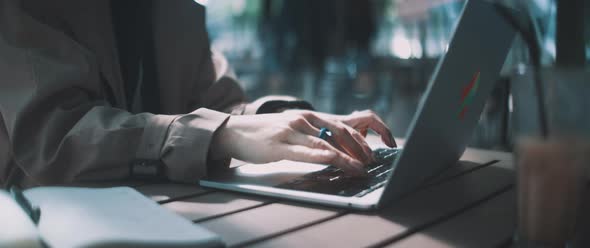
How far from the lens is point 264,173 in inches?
30.8

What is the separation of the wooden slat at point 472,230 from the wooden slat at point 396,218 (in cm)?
2

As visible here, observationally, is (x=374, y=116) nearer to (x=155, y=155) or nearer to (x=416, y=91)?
(x=155, y=155)

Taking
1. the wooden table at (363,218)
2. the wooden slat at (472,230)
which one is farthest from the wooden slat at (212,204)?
the wooden slat at (472,230)

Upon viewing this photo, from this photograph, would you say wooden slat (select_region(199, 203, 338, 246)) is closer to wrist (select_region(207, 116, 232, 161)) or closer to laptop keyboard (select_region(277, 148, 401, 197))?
laptop keyboard (select_region(277, 148, 401, 197))

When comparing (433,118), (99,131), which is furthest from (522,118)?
(99,131)

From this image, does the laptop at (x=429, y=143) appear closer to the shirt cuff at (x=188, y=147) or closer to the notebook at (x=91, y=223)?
the shirt cuff at (x=188, y=147)

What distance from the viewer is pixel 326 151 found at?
727mm

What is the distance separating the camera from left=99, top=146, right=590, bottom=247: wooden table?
1.70 ft

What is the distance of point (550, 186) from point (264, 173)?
0.44 m

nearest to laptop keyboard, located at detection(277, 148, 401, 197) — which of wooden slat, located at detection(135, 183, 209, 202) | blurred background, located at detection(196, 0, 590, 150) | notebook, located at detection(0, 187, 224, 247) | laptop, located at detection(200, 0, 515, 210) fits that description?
laptop, located at detection(200, 0, 515, 210)

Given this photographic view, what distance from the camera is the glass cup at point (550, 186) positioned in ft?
1.40

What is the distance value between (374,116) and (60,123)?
0.59 meters

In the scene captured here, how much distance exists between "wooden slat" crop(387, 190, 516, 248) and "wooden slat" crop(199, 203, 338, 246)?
118 mm

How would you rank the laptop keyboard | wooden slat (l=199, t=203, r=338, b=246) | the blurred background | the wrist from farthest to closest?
the blurred background, the wrist, the laptop keyboard, wooden slat (l=199, t=203, r=338, b=246)
